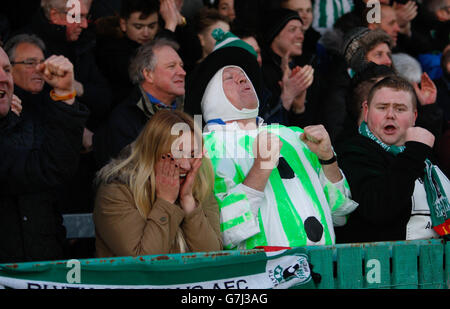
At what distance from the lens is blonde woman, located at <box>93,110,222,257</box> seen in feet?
12.1

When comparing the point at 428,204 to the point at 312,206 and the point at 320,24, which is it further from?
the point at 320,24

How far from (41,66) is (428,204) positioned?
7.59ft

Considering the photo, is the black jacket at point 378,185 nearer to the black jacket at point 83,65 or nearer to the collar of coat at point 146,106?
the collar of coat at point 146,106

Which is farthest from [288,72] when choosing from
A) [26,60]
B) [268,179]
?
[268,179]

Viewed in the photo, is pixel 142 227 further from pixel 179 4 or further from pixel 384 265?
pixel 179 4

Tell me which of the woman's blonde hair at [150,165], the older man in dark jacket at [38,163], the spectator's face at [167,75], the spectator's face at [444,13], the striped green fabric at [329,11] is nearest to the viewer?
the older man in dark jacket at [38,163]

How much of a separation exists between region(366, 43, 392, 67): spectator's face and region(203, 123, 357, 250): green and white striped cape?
2.12 m

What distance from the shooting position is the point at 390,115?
15.0 feet

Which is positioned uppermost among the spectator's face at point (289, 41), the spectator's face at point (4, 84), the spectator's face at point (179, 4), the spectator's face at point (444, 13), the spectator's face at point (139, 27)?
the spectator's face at point (179, 4)

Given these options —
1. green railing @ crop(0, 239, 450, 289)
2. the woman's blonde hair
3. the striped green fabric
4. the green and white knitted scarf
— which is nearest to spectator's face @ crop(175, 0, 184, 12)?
the striped green fabric

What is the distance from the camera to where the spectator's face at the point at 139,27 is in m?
6.32

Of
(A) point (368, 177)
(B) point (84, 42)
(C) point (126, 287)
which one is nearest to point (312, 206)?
(A) point (368, 177)

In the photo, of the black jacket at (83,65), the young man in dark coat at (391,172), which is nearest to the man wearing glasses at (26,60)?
the black jacket at (83,65)

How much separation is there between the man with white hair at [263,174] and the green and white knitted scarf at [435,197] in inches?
17.9
